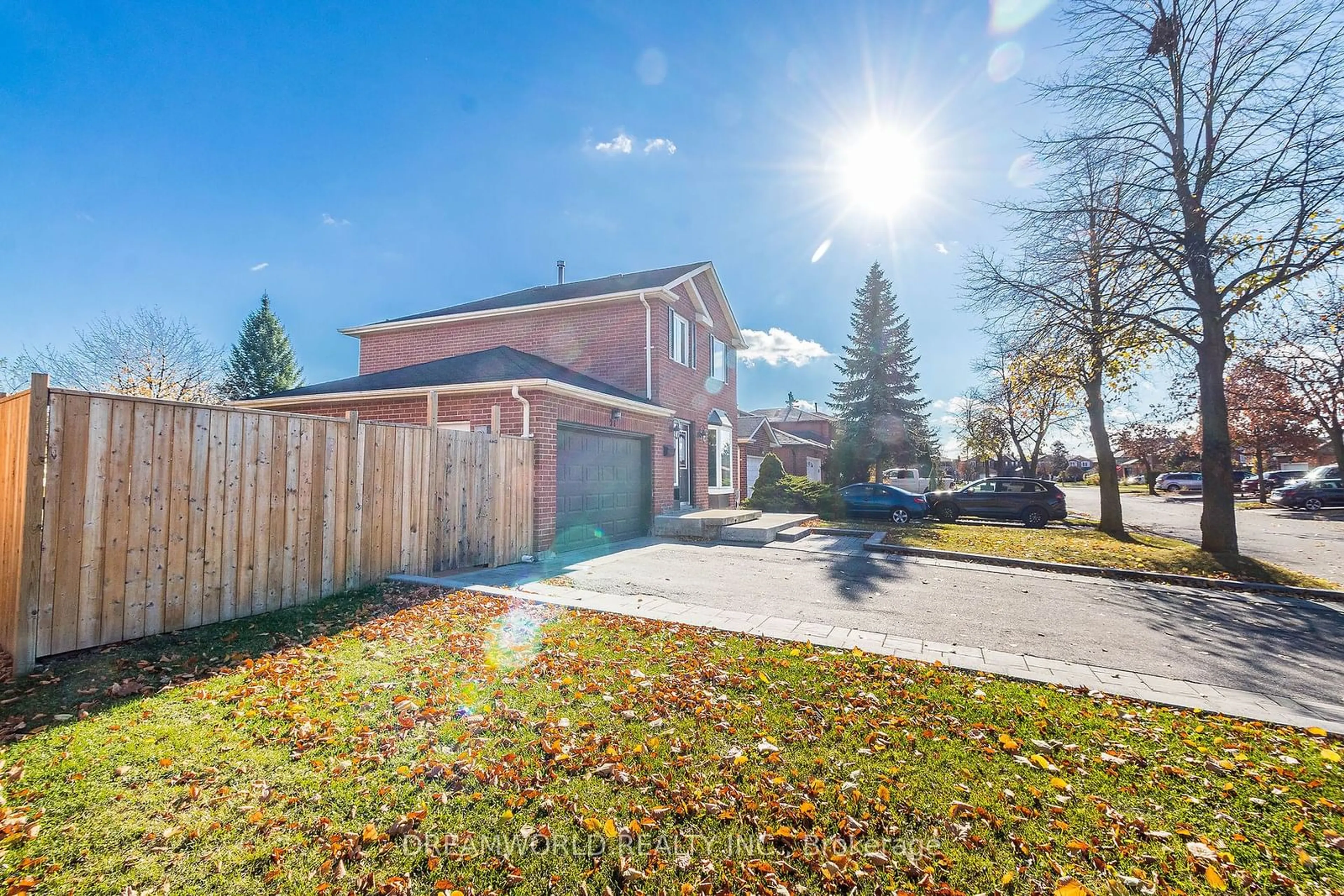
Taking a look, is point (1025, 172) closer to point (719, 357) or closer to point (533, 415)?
point (719, 357)

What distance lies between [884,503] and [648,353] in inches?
384

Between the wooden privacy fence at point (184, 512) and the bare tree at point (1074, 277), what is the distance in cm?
1246

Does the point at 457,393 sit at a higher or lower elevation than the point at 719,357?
lower

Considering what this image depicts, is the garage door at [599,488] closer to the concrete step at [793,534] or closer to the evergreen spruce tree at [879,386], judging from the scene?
the concrete step at [793,534]

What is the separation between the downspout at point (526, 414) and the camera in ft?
30.7

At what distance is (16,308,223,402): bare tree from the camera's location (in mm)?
22469

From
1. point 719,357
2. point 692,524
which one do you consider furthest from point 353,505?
point 719,357

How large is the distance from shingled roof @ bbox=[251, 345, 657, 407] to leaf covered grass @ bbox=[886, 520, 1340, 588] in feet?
26.8

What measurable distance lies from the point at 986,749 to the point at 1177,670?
126 inches

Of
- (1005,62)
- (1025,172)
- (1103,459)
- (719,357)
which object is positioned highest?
(1005,62)

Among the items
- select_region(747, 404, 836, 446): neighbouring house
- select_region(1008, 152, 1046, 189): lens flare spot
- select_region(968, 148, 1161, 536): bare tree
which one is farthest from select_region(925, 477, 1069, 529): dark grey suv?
select_region(747, 404, 836, 446): neighbouring house

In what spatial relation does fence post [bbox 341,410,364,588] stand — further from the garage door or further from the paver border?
the paver border

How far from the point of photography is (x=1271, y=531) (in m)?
16.0

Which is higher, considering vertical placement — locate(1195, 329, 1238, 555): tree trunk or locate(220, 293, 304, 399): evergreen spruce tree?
locate(220, 293, 304, 399): evergreen spruce tree
